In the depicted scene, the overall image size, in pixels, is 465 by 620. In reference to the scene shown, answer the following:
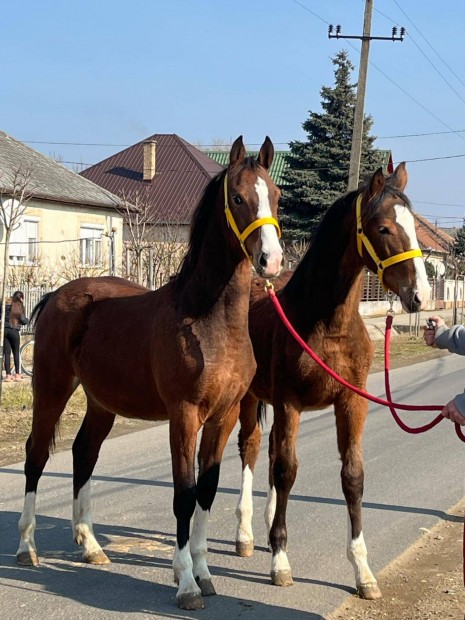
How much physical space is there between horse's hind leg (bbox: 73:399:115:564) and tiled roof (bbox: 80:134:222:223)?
3789 centimetres

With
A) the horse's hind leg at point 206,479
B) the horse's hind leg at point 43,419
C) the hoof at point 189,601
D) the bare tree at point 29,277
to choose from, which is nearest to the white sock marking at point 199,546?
the horse's hind leg at point 206,479

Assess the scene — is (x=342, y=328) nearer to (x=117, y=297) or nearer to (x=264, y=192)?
(x=264, y=192)

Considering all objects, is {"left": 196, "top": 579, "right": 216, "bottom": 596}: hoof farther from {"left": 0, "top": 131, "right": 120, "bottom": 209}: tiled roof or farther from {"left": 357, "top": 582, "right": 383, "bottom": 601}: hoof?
{"left": 0, "top": 131, "right": 120, "bottom": 209}: tiled roof

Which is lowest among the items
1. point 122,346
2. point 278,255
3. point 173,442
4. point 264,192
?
point 173,442

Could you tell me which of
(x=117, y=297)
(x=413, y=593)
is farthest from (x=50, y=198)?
(x=413, y=593)

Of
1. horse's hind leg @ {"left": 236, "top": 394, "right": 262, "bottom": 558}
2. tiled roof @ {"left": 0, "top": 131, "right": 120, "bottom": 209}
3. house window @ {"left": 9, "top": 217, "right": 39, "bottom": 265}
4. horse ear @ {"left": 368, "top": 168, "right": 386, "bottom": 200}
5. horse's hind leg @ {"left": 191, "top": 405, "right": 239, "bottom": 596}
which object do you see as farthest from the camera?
tiled roof @ {"left": 0, "top": 131, "right": 120, "bottom": 209}

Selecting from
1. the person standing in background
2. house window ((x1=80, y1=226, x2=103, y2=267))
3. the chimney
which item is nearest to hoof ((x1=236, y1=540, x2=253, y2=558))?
the person standing in background

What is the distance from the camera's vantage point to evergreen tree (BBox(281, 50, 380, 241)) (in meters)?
37.8

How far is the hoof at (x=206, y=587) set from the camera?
5.26 m

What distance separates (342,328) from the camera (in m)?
5.51

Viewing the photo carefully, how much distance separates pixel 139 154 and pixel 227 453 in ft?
143

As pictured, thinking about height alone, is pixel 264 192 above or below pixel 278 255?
above

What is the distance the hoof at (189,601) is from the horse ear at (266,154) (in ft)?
8.57

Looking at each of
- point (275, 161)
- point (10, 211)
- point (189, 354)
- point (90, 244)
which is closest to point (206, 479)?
point (189, 354)
